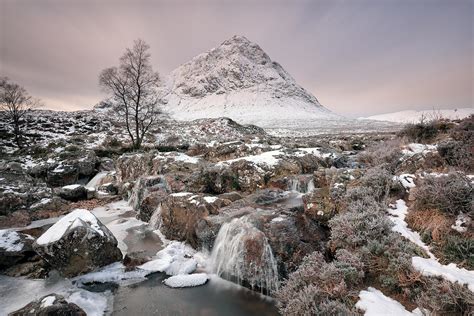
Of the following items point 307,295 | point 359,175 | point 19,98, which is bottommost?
point 307,295

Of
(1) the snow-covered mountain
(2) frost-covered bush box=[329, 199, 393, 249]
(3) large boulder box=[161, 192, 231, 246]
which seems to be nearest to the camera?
(2) frost-covered bush box=[329, 199, 393, 249]

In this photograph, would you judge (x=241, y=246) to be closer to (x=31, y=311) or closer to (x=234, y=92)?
(x=31, y=311)

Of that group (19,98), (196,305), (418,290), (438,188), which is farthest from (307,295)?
(19,98)

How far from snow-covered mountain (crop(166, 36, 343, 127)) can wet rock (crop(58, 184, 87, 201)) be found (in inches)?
2995

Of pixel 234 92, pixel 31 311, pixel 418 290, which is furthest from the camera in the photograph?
pixel 234 92

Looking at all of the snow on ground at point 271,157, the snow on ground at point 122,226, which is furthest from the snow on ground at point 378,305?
the snow on ground at point 271,157

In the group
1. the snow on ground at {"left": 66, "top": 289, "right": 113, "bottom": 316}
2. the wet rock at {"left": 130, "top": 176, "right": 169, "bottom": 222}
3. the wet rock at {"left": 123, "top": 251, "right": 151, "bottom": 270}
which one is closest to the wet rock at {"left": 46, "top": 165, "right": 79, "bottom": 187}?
the wet rock at {"left": 130, "top": 176, "right": 169, "bottom": 222}

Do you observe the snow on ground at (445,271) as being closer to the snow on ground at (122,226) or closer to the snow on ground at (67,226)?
the snow on ground at (67,226)

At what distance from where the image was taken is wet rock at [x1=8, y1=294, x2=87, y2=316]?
572 cm

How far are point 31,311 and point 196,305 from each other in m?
3.87

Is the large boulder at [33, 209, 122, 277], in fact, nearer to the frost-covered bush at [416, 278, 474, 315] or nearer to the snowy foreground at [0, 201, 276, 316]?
the snowy foreground at [0, 201, 276, 316]

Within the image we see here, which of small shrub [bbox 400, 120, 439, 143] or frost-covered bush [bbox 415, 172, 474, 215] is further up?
small shrub [bbox 400, 120, 439, 143]

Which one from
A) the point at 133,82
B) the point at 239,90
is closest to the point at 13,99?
the point at 133,82

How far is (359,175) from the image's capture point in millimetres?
8938
